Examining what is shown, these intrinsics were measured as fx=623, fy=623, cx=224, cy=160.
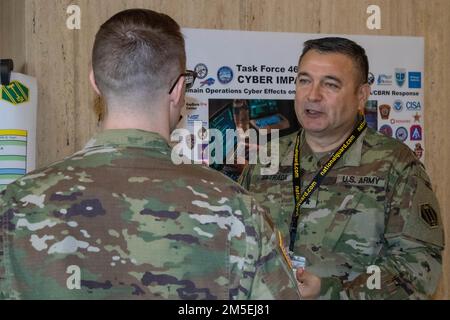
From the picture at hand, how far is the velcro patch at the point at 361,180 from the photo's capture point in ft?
8.30

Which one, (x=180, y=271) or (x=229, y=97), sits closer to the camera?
(x=180, y=271)

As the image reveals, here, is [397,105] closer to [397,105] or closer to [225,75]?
[397,105]

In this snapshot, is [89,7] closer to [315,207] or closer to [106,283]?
[315,207]

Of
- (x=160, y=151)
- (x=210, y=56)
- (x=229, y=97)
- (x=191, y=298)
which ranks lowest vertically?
(x=191, y=298)

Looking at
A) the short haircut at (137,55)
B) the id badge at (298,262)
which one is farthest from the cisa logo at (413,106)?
the short haircut at (137,55)

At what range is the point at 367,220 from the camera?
8.16 ft

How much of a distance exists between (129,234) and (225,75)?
6.45ft

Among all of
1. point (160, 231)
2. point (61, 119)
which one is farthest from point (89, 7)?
point (160, 231)

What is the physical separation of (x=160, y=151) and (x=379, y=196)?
132 centimetres

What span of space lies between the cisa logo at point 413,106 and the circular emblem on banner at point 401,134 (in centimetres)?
12

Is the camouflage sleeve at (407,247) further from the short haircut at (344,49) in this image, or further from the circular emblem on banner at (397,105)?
the circular emblem on banner at (397,105)

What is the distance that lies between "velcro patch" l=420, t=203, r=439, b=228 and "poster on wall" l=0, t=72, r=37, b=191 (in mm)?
1679

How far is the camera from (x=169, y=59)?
1.52 metres

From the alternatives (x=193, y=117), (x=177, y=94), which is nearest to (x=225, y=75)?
(x=193, y=117)
